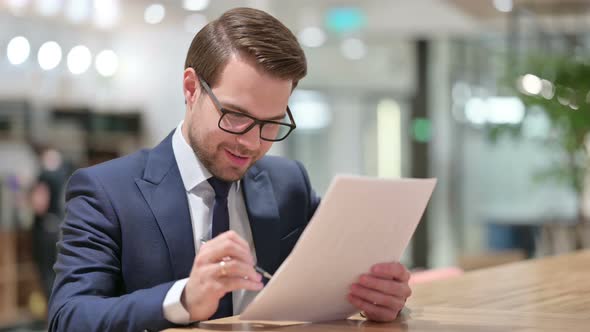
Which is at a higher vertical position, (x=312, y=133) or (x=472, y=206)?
(x=312, y=133)

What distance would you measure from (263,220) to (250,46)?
427 millimetres

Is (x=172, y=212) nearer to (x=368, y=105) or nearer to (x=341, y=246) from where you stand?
(x=341, y=246)

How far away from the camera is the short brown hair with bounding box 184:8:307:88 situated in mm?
1921

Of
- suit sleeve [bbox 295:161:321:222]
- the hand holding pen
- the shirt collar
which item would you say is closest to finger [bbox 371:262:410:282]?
the hand holding pen

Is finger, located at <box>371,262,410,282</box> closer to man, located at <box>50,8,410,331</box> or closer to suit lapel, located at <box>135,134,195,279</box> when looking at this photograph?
man, located at <box>50,8,410,331</box>

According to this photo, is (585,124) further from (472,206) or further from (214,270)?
(214,270)

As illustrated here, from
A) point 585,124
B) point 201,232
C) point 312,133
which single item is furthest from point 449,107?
point 201,232

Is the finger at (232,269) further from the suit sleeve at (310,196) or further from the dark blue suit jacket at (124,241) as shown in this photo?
the suit sleeve at (310,196)

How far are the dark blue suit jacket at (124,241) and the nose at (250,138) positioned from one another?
0.18 metres

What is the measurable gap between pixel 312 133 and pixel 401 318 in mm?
10345

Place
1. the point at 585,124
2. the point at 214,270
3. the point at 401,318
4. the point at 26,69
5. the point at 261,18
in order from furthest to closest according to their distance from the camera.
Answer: the point at 26,69
the point at 585,124
the point at 261,18
the point at 401,318
the point at 214,270

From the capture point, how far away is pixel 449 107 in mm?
12758

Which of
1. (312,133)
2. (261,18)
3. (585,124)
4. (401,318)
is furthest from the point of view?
(312,133)

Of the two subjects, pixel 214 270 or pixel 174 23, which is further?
pixel 174 23
